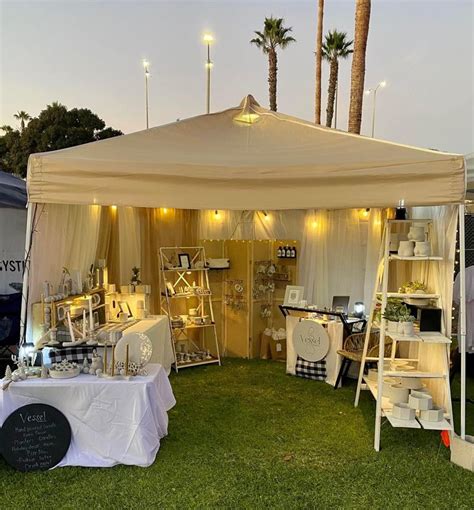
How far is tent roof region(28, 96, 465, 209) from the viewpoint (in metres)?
2.69

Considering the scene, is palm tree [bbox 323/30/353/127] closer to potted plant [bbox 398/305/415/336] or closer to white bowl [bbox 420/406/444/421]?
potted plant [bbox 398/305/415/336]

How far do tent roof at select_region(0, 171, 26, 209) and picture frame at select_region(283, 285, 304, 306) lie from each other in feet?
11.9

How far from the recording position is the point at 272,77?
41.7ft

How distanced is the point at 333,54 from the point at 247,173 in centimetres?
1221

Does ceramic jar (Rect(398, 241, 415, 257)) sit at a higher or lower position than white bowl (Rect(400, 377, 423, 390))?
Answer: higher

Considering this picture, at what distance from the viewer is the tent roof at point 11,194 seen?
527 cm

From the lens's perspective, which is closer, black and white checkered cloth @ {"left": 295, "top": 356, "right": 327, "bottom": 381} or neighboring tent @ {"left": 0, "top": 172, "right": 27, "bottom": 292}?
black and white checkered cloth @ {"left": 295, "top": 356, "right": 327, "bottom": 381}

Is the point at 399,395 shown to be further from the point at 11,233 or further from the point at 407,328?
the point at 11,233

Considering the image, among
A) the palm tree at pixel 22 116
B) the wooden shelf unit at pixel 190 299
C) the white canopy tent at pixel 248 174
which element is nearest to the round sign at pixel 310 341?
the wooden shelf unit at pixel 190 299

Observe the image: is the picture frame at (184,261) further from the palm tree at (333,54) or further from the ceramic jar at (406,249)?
the palm tree at (333,54)

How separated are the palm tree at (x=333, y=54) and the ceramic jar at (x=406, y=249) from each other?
438 inches

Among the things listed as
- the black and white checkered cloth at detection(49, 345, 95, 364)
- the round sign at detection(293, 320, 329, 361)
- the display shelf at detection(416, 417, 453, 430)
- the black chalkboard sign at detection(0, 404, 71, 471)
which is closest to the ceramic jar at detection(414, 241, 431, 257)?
the display shelf at detection(416, 417, 453, 430)

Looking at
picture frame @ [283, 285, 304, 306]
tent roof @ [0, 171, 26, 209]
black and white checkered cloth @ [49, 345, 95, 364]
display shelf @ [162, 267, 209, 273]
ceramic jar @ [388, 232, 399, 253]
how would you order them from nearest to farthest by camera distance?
black and white checkered cloth @ [49, 345, 95, 364] < ceramic jar @ [388, 232, 399, 253] < picture frame @ [283, 285, 304, 306] < display shelf @ [162, 267, 209, 273] < tent roof @ [0, 171, 26, 209]

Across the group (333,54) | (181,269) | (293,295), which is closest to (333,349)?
(293,295)
